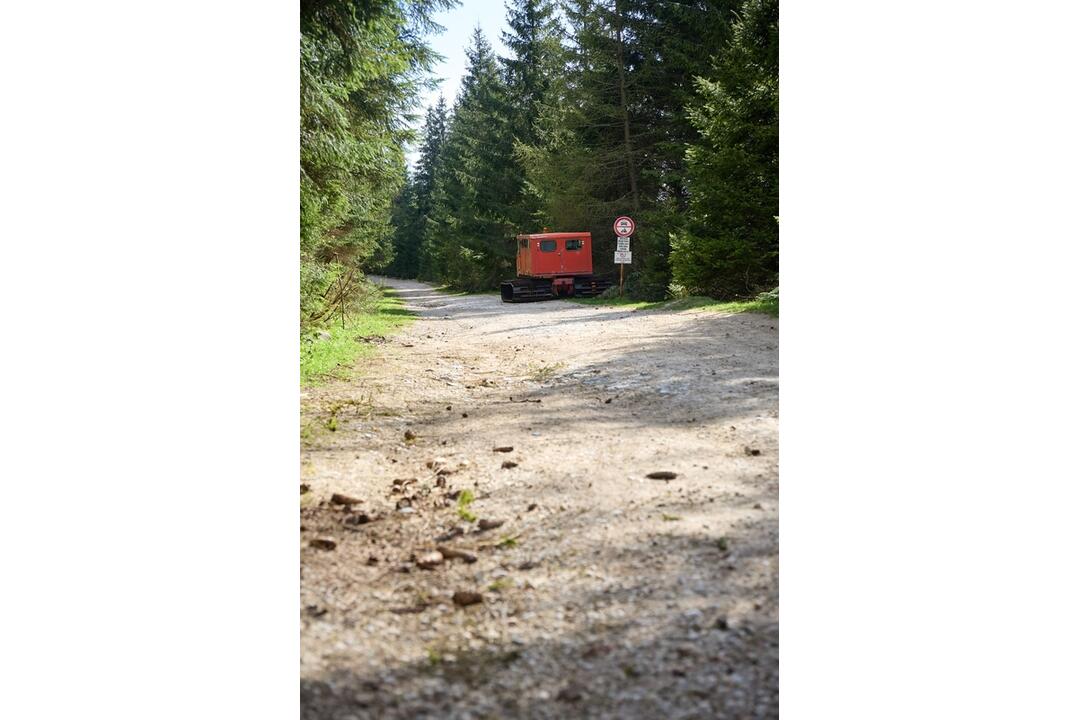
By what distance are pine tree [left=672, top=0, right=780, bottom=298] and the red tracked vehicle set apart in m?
7.45

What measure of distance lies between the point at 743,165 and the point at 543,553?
41.6ft

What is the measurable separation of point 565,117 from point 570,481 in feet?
66.1

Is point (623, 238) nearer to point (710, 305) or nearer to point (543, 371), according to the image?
point (710, 305)

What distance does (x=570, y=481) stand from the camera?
14.9 feet

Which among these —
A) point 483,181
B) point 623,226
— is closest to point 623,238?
point 623,226

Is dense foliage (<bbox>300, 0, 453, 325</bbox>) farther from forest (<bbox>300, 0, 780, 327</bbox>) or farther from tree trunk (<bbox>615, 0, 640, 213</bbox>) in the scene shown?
tree trunk (<bbox>615, 0, 640, 213</bbox>)

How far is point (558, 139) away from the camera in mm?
24328

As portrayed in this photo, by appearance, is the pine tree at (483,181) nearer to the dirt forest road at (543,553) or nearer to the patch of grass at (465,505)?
the dirt forest road at (543,553)

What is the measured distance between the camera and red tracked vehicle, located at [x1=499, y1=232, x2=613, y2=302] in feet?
75.7

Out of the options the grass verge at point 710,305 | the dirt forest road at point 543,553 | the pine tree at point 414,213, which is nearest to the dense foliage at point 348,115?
the dirt forest road at point 543,553

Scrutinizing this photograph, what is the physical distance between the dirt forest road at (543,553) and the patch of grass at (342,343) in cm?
100
